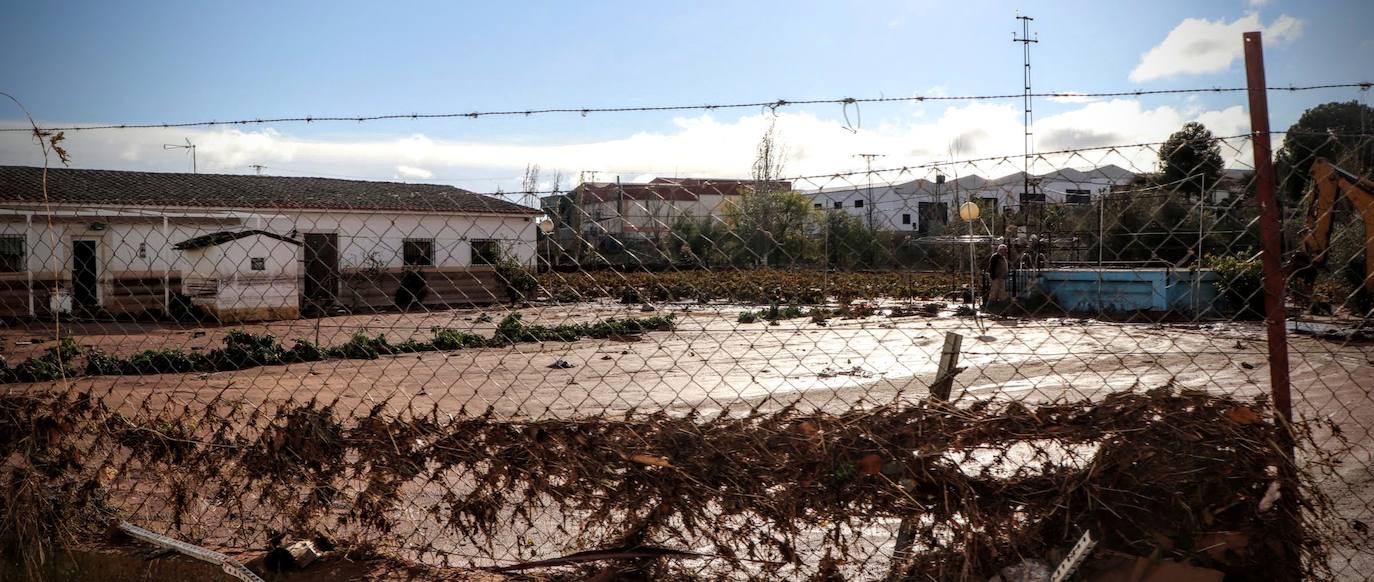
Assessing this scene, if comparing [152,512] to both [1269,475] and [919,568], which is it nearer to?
[919,568]

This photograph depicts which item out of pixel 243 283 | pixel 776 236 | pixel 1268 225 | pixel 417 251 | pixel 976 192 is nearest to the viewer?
pixel 1268 225

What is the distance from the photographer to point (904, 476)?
300 cm

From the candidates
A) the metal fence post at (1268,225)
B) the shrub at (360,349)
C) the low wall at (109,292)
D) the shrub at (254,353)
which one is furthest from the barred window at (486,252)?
the low wall at (109,292)

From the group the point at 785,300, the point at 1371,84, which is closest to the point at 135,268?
the point at 785,300

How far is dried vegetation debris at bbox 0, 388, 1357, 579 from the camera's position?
2.91 m

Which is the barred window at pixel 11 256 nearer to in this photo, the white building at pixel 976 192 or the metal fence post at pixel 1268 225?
the white building at pixel 976 192

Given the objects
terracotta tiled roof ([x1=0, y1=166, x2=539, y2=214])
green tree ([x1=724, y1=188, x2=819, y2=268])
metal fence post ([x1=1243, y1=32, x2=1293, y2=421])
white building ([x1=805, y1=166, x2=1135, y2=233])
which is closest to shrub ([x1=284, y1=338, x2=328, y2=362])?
terracotta tiled roof ([x1=0, y1=166, x2=539, y2=214])

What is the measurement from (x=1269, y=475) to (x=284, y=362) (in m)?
13.4

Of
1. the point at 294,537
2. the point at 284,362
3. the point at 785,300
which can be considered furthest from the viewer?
the point at 785,300

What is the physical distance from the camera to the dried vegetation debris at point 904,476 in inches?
115

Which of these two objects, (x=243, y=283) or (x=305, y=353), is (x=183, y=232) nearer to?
(x=243, y=283)

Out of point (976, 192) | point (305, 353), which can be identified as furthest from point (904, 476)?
point (305, 353)

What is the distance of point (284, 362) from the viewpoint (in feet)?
45.6

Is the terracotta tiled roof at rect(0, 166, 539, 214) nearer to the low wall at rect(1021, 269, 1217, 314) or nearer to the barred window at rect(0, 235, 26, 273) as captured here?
the barred window at rect(0, 235, 26, 273)
